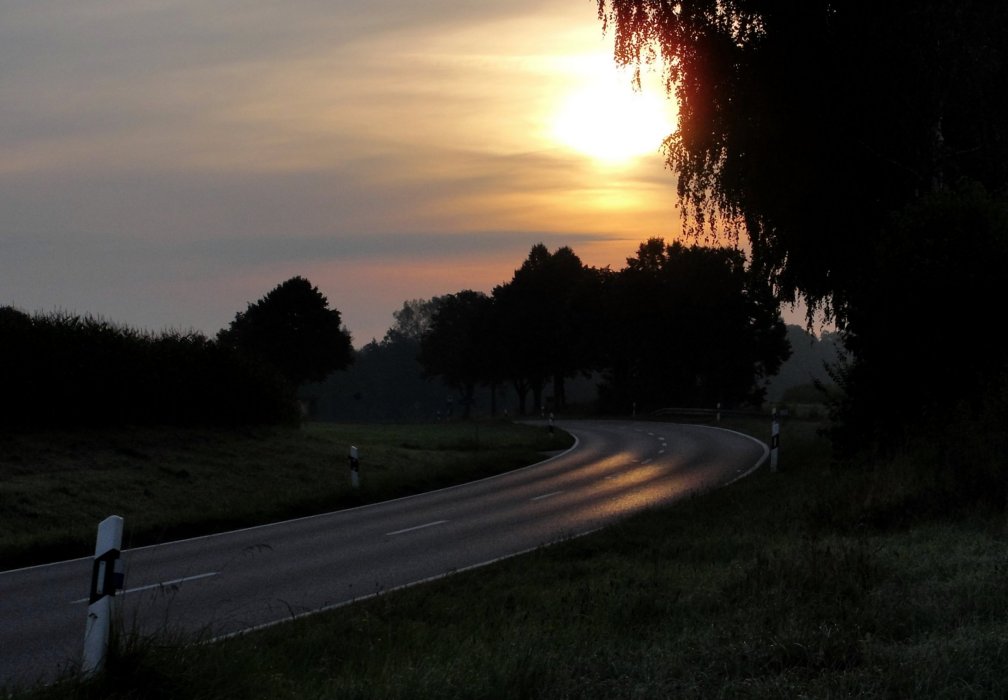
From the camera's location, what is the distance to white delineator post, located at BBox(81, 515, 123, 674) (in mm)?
6633

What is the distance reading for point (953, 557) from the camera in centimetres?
978

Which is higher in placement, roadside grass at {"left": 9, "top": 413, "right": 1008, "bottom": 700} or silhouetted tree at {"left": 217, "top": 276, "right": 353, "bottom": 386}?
silhouetted tree at {"left": 217, "top": 276, "right": 353, "bottom": 386}

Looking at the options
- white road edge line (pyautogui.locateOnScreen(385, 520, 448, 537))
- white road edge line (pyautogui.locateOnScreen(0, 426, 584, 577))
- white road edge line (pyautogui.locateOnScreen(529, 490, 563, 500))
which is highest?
white road edge line (pyautogui.locateOnScreen(385, 520, 448, 537))

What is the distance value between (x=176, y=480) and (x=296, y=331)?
67340 mm

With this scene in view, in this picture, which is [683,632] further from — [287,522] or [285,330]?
[285,330]

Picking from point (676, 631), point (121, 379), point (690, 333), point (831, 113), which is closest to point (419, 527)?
point (676, 631)

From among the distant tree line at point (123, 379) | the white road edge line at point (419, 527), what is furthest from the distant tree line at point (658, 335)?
the white road edge line at point (419, 527)

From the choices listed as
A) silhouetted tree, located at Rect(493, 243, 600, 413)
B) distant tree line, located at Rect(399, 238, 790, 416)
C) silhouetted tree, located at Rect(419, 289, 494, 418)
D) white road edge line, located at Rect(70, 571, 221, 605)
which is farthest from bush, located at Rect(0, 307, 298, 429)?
silhouetted tree, located at Rect(419, 289, 494, 418)

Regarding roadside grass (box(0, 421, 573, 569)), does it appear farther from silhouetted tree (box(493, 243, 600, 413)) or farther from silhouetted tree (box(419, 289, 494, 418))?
silhouetted tree (box(419, 289, 494, 418))

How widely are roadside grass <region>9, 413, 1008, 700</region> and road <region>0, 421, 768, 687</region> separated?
2.59ft

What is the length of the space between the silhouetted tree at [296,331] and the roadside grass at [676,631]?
264ft

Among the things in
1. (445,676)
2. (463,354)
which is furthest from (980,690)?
(463,354)

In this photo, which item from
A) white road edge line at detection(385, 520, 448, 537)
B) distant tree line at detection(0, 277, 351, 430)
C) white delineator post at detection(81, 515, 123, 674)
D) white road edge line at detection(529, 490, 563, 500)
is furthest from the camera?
distant tree line at detection(0, 277, 351, 430)

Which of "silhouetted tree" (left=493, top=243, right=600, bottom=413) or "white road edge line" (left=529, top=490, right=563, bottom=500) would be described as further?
"silhouetted tree" (left=493, top=243, right=600, bottom=413)
